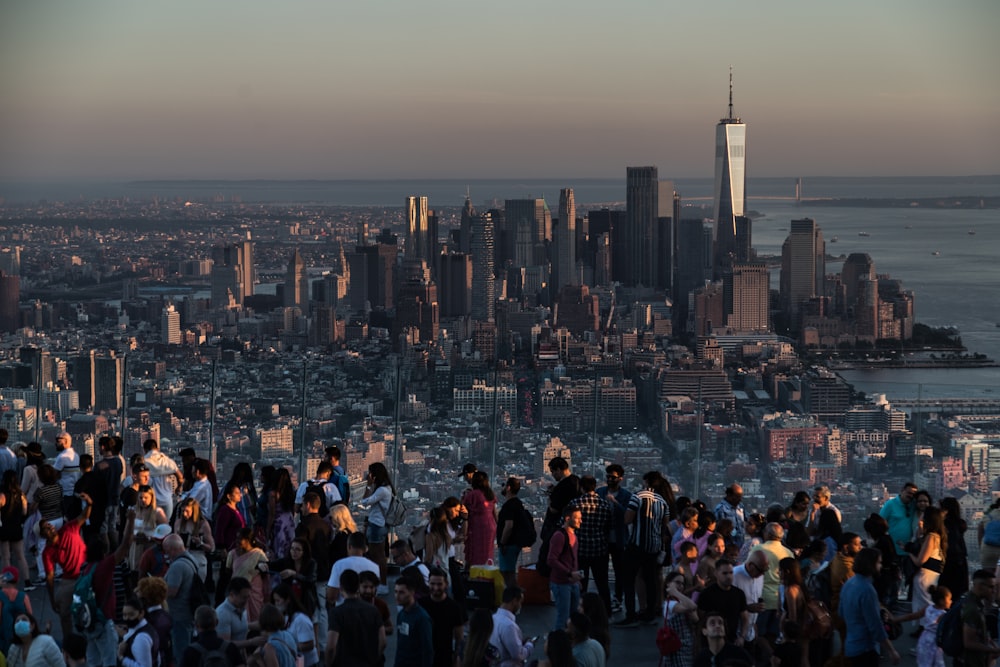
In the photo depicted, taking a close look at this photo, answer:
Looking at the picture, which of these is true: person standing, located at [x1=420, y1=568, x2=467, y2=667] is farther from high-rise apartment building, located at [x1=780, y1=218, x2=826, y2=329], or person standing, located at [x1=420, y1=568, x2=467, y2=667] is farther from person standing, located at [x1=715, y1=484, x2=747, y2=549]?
high-rise apartment building, located at [x1=780, y1=218, x2=826, y2=329]

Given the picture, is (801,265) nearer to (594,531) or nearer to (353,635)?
(594,531)

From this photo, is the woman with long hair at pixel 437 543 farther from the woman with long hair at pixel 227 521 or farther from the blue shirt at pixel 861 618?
the blue shirt at pixel 861 618

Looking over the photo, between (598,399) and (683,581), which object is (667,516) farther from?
(598,399)

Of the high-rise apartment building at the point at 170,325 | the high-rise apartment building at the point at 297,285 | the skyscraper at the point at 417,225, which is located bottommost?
the high-rise apartment building at the point at 170,325

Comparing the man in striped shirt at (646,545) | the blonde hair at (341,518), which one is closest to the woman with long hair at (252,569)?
the blonde hair at (341,518)

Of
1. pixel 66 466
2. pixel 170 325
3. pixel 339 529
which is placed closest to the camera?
pixel 339 529

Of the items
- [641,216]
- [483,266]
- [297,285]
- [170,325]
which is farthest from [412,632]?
[641,216]

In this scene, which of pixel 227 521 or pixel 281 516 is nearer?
pixel 227 521
